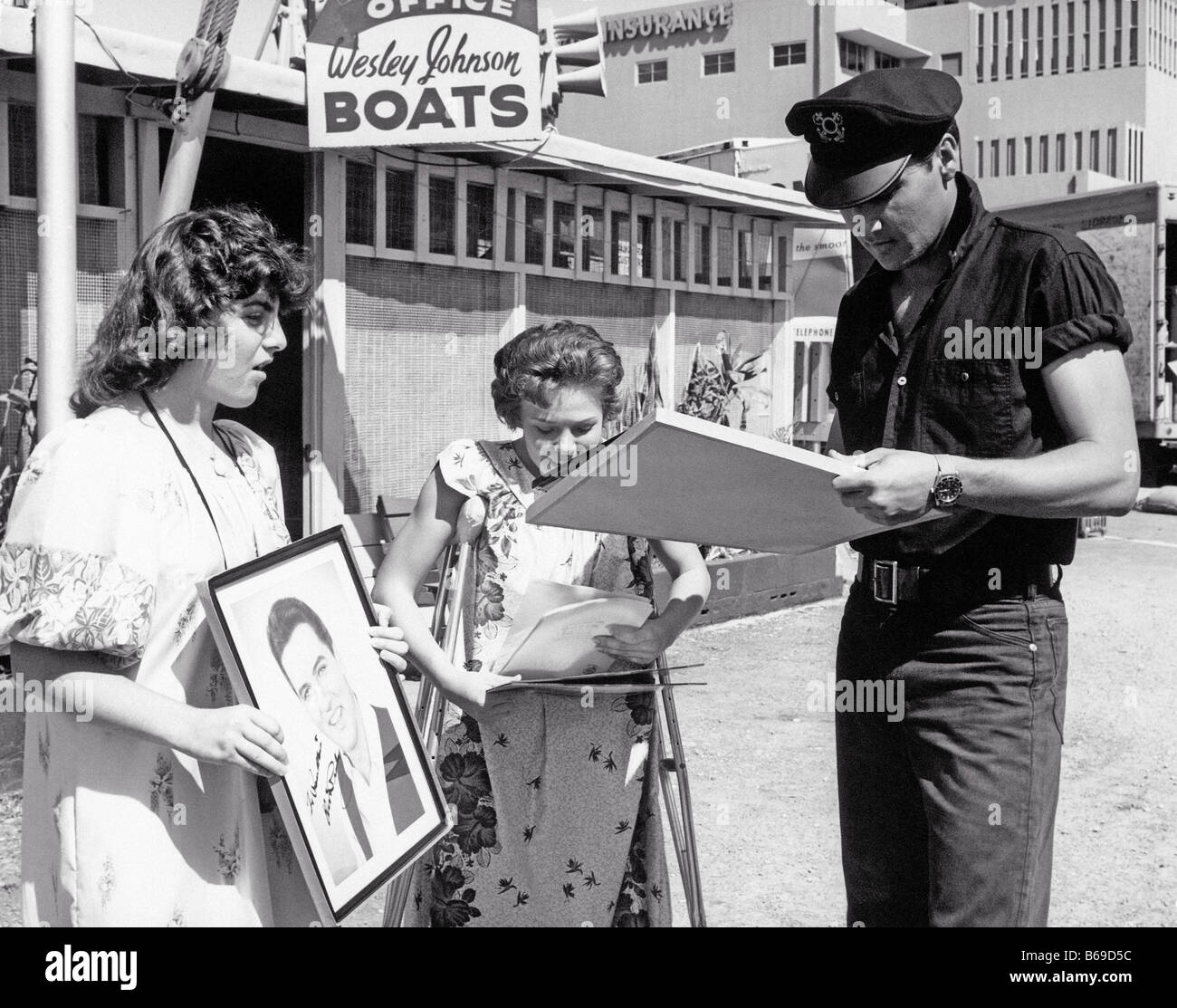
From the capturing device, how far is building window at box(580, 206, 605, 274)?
9023 millimetres

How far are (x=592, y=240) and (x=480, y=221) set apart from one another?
1.19 metres

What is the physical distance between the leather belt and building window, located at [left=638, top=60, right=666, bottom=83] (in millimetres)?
55472

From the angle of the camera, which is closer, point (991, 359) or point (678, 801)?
point (991, 359)

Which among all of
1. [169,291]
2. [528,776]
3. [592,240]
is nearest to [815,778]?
[528,776]

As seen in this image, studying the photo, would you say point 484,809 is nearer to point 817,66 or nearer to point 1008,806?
point 1008,806

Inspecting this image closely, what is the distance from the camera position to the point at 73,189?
16.4ft

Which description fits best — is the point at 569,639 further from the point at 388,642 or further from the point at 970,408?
the point at 970,408

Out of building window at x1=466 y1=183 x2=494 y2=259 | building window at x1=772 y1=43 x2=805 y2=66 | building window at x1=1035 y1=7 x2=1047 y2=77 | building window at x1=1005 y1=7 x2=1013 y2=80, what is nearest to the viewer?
building window at x1=466 y1=183 x2=494 y2=259

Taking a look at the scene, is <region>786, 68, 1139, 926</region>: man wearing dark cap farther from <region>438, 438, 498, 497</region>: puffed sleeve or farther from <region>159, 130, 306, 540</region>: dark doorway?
<region>159, 130, 306, 540</region>: dark doorway

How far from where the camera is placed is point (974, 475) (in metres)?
2.26

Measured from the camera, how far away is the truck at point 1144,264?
1630 centimetres

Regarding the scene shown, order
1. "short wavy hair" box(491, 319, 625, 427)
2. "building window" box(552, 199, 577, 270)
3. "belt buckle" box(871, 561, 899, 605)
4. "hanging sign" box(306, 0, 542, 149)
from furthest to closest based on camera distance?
1. "building window" box(552, 199, 577, 270)
2. "hanging sign" box(306, 0, 542, 149)
3. "short wavy hair" box(491, 319, 625, 427)
4. "belt buckle" box(871, 561, 899, 605)

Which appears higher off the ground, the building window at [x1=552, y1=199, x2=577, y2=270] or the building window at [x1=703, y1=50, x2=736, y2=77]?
the building window at [x1=703, y1=50, x2=736, y2=77]

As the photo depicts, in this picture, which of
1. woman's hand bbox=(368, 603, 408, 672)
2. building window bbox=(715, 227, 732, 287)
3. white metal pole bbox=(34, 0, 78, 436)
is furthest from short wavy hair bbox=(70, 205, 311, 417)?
building window bbox=(715, 227, 732, 287)
